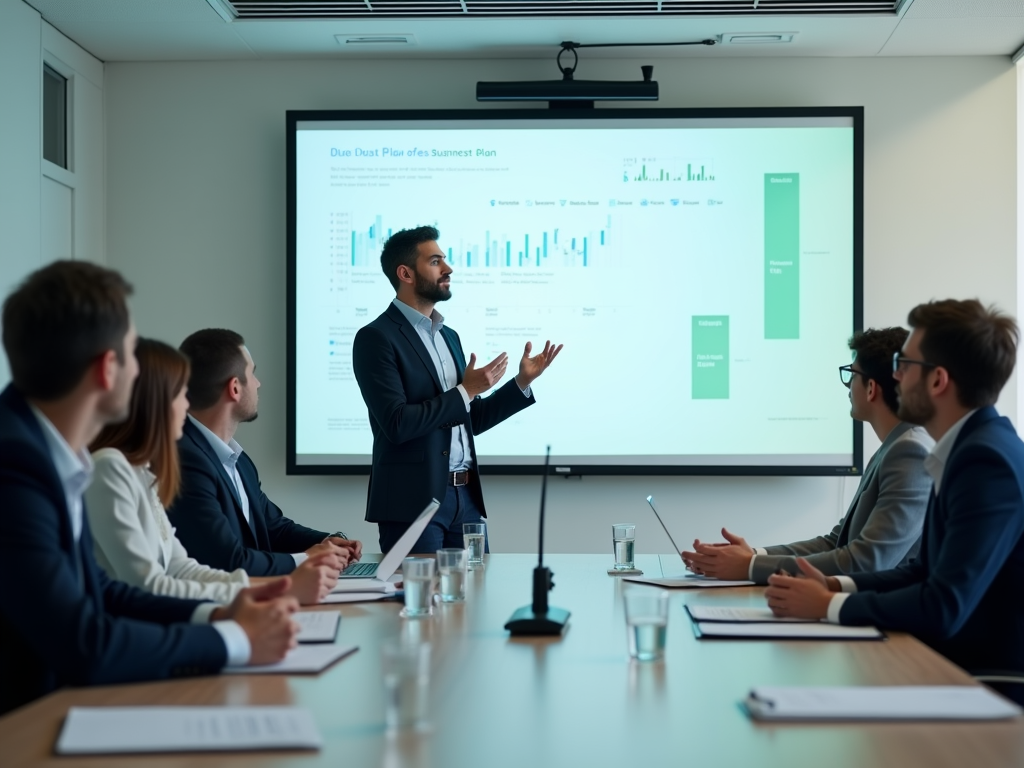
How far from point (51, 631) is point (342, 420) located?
3.57 meters

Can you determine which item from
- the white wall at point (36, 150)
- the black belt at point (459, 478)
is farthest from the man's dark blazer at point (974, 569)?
the white wall at point (36, 150)

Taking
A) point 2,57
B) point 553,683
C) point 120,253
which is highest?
point 2,57

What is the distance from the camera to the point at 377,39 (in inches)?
196

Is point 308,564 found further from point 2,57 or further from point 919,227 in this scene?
point 919,227

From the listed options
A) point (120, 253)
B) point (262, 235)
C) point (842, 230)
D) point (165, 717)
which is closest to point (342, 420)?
point (262, 235)

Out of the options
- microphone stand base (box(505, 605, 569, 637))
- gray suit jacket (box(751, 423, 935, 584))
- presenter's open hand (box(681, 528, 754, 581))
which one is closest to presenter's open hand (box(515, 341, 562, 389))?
presenter's open hand (box(681, 528, 754, 581))

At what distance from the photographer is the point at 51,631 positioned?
1592mm

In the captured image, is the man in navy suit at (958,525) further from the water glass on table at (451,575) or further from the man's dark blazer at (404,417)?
the man's dark blazer at (404,417)

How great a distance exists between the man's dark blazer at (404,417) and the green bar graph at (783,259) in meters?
1.85

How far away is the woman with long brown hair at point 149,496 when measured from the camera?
217 cm

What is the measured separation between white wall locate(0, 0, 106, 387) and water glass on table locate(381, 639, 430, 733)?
3.28 m

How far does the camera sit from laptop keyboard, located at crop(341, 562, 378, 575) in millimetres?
2822

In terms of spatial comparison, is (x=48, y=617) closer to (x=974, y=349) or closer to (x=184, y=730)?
(x=184, y=730)

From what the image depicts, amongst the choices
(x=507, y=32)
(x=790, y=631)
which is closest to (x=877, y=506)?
(x=790, y=631)
